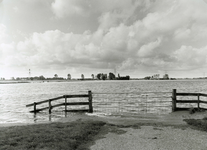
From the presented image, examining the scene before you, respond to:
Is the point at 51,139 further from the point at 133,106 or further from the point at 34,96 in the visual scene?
the point at 34,96

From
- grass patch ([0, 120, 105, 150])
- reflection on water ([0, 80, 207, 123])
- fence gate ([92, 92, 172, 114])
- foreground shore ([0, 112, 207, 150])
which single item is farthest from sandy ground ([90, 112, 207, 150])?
reflection on water ([0, 80, 207, 123])

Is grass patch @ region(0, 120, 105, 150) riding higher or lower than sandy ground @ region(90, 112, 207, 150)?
higher

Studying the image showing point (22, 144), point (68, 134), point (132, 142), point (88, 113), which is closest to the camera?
point (22, 144)

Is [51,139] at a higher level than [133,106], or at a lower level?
higher

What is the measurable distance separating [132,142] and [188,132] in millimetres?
3304

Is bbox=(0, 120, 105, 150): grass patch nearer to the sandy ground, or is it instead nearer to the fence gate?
the sandy ground

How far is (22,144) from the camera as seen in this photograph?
21.5 ft

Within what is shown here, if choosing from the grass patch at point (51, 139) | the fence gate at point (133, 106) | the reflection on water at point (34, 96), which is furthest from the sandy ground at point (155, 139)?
the reflection on water at point (34, 96)

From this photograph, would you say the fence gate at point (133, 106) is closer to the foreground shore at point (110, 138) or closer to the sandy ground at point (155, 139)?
the sandy ground at point (155, 139)

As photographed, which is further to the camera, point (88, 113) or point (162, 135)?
point (88, 113)

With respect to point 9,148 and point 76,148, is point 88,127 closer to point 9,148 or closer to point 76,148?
point 76,148

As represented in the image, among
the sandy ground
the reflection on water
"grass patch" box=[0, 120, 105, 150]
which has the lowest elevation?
the reflection on water

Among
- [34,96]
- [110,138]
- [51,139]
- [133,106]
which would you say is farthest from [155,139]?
[34,96]

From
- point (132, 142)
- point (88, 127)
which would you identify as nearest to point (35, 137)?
point (88, 127)
